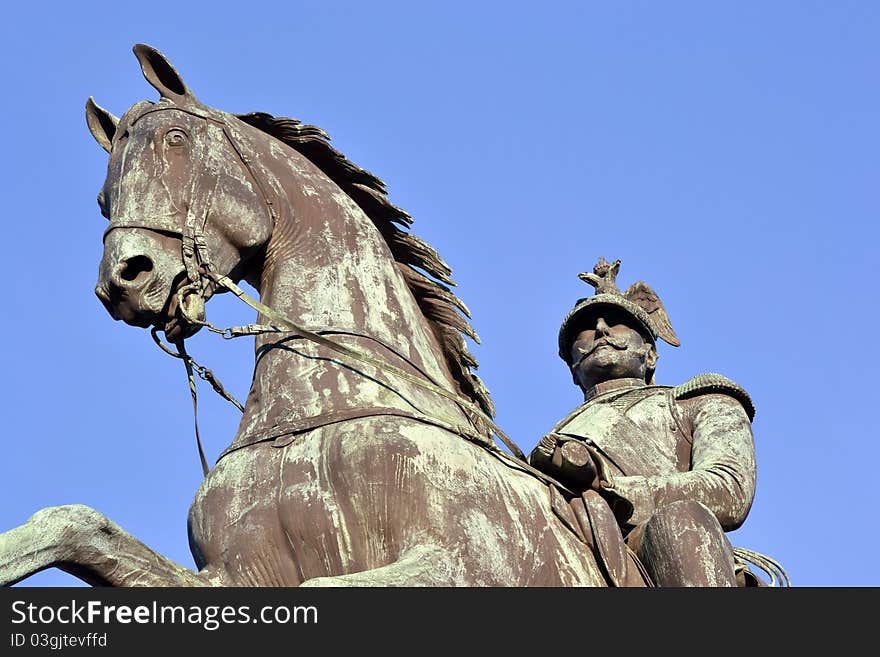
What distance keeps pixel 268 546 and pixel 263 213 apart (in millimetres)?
1875

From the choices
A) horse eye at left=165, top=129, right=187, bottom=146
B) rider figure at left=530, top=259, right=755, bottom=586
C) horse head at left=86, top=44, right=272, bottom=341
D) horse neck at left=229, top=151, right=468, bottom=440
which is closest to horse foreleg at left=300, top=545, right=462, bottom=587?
horse neck at left=229, top=151, right=468, bottom=440

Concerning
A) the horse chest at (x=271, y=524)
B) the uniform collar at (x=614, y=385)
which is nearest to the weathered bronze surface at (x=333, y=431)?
the horse chest at (x=271, y=524)

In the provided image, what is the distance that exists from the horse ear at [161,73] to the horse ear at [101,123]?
1.11ft

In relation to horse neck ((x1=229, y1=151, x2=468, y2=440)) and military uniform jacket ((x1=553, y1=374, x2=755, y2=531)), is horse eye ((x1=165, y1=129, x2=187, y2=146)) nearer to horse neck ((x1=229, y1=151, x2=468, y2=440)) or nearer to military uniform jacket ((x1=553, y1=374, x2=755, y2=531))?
horse neck ((x1=229, y1=151, x2=468, y2=440))

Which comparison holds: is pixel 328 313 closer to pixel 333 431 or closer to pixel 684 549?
pixel 333 431

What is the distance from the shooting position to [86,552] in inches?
372

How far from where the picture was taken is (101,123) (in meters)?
11.7

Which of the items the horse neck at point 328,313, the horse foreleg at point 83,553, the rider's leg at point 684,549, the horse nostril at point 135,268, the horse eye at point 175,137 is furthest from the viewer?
the horse eye at point 175,137

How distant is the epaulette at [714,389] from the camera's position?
12430 mm

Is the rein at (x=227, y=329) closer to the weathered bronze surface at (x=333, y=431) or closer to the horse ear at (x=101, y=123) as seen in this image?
the weathered bronze surface at (x=333, y=431)

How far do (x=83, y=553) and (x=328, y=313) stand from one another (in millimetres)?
1813

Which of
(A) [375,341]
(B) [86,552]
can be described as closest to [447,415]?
(A) [375,341]

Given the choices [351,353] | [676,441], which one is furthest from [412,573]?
[676,441]
